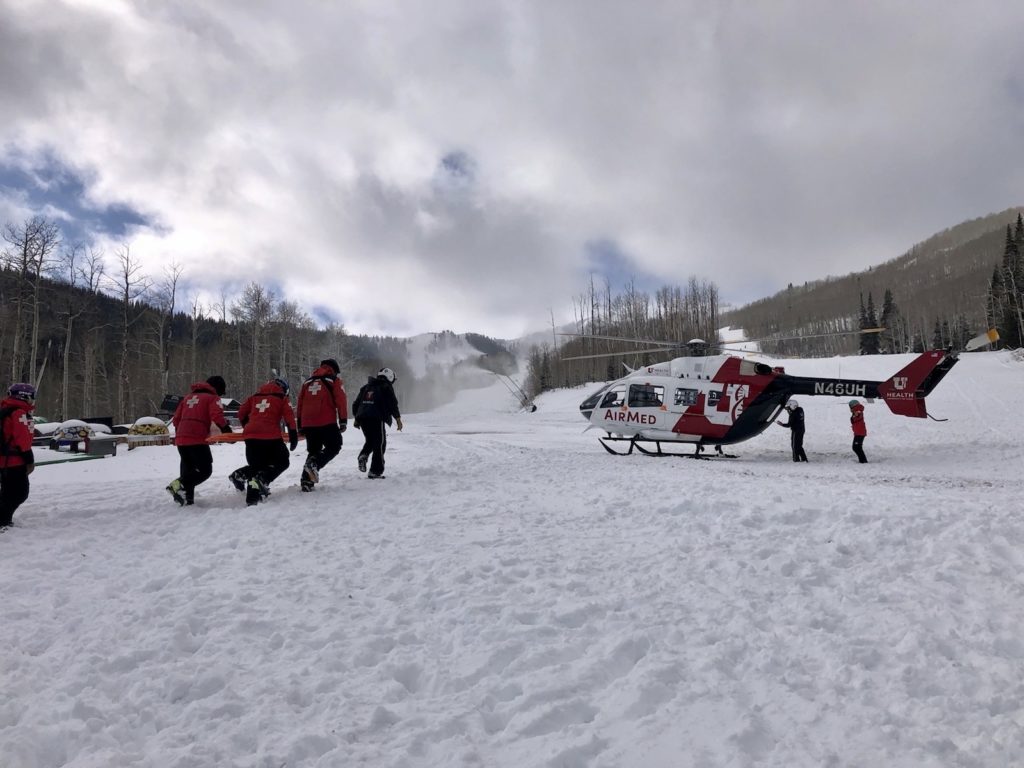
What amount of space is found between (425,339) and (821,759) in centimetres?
13814

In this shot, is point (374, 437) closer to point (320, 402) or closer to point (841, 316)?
point (320, 402)

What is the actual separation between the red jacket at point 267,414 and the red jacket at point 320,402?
0.52m

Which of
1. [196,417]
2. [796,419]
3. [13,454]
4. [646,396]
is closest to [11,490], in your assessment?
[13,454]

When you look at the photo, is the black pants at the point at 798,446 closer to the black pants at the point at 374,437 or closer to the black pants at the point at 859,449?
the black pants at the point at 859,449

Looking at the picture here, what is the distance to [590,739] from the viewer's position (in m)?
2.32

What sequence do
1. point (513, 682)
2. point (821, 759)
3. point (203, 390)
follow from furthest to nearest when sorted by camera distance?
point (203, 390)
point (513, 682)
point (821, 759)

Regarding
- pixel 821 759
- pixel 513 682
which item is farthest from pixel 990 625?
pixel 513 682

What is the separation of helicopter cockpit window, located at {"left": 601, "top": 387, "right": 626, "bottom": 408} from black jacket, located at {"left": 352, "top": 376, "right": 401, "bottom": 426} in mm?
6571

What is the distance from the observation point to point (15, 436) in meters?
5.97

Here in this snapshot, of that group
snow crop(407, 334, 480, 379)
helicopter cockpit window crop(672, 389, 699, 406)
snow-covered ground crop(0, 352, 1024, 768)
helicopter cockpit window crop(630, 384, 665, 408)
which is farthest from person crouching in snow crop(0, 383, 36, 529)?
snow crop(407, 334, 480, 379)

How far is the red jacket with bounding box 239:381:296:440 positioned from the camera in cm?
714

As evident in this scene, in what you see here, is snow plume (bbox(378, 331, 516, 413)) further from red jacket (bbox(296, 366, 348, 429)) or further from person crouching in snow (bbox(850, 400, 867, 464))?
red jacket (bbox(296, 366, 348, 429))

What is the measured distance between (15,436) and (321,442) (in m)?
3.50

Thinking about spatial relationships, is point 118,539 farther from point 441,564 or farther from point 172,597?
point 441,564
